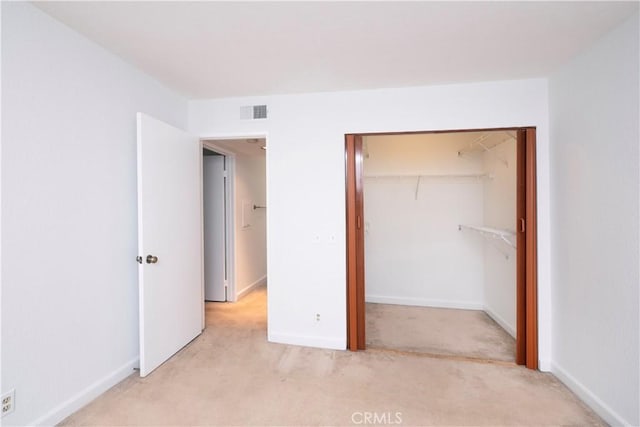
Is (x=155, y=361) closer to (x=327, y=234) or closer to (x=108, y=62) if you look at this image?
(x=327, y=234)

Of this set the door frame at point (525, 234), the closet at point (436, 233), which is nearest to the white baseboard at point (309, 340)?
the door frame at point (525, 234)

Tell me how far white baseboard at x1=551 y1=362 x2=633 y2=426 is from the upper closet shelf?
6.11 feet

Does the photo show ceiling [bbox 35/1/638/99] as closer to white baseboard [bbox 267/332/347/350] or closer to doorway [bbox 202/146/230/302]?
doorway [bbox 202/146/230/302]

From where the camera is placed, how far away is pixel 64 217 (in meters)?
1.82

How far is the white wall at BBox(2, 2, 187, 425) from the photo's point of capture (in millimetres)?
1560

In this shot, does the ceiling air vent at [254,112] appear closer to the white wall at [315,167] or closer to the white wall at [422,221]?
the white wall at [315,167]

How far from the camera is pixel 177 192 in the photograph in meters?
2.66

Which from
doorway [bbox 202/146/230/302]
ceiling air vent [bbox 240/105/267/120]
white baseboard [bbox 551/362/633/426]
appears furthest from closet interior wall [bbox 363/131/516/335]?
doorway [bbox 202/146/230/302]

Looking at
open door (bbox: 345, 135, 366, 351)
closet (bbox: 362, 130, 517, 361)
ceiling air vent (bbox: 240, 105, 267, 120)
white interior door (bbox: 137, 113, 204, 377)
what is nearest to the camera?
white interior door (bbox: 137, 113, 204, 377)

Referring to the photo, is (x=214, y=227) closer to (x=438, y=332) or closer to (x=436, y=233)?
(x=436, y=233)

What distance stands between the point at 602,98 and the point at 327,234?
6.81 ft

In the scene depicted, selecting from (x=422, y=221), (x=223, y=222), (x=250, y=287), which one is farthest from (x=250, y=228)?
(x=422, y=221)

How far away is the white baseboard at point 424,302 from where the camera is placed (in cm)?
383

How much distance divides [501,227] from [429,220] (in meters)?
0.87
